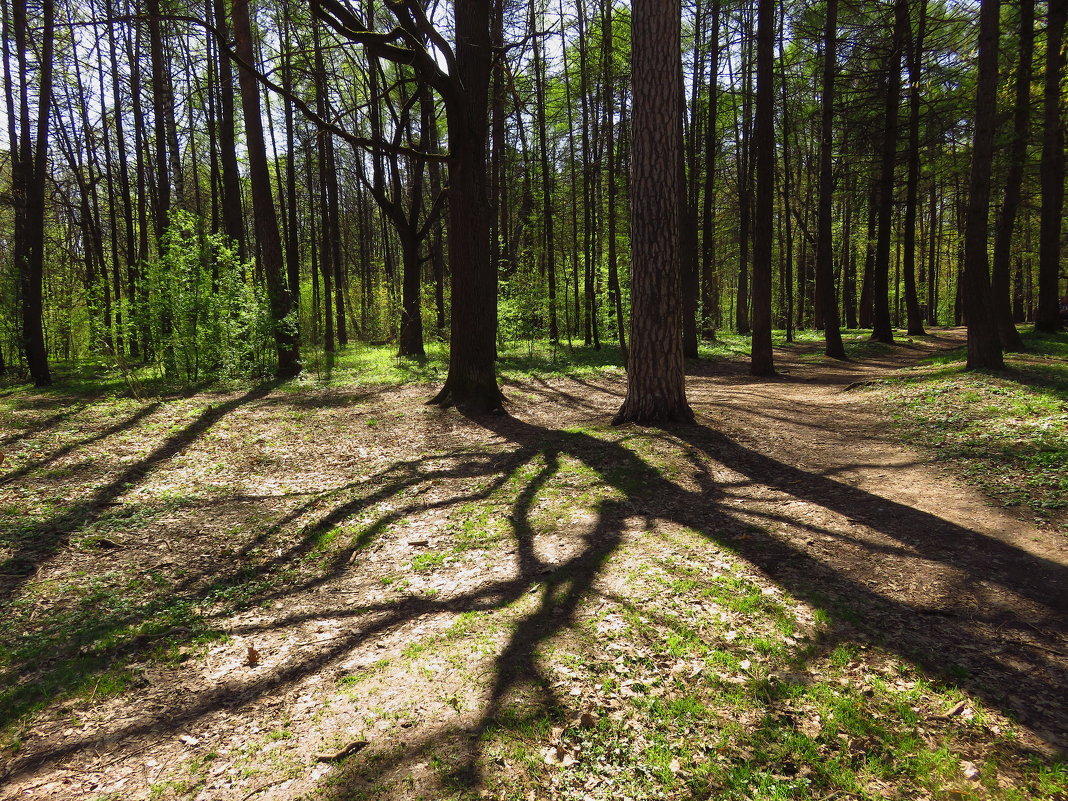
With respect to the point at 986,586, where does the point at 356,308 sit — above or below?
above

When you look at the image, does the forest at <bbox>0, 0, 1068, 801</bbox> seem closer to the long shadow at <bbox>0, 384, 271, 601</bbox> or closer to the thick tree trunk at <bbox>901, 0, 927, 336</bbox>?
the long shadow at <bbox>0, 384, 271, 601</bbox>

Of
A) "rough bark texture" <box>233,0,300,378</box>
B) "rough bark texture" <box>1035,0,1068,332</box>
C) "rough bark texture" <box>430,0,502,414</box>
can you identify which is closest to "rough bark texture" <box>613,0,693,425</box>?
"rough bark texture" <box>430,0,502,414</box>

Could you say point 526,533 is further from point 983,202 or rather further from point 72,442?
point 983,202

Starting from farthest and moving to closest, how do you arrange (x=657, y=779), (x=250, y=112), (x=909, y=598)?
(x=250, y=112), (x=909, y=598), (x=657, y=779)

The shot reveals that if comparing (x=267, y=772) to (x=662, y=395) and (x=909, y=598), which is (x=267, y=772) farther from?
(x=662, y=395)

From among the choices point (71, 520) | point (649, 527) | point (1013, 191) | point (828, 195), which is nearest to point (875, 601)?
point (649, 527)

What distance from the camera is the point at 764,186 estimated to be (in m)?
11.5

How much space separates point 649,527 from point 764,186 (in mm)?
10074

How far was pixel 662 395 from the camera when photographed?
687 cm

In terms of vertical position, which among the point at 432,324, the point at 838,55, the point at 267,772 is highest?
the point at 838,55

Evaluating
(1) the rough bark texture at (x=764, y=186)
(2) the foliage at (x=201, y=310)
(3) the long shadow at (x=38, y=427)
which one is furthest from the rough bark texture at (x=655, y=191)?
(2) the foliage at (x=201, y=310)

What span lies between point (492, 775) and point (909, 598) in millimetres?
2693

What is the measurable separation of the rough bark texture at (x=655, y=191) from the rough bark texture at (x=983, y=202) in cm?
538

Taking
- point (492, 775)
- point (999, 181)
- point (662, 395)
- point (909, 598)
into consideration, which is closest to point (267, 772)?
point (492, 775)
